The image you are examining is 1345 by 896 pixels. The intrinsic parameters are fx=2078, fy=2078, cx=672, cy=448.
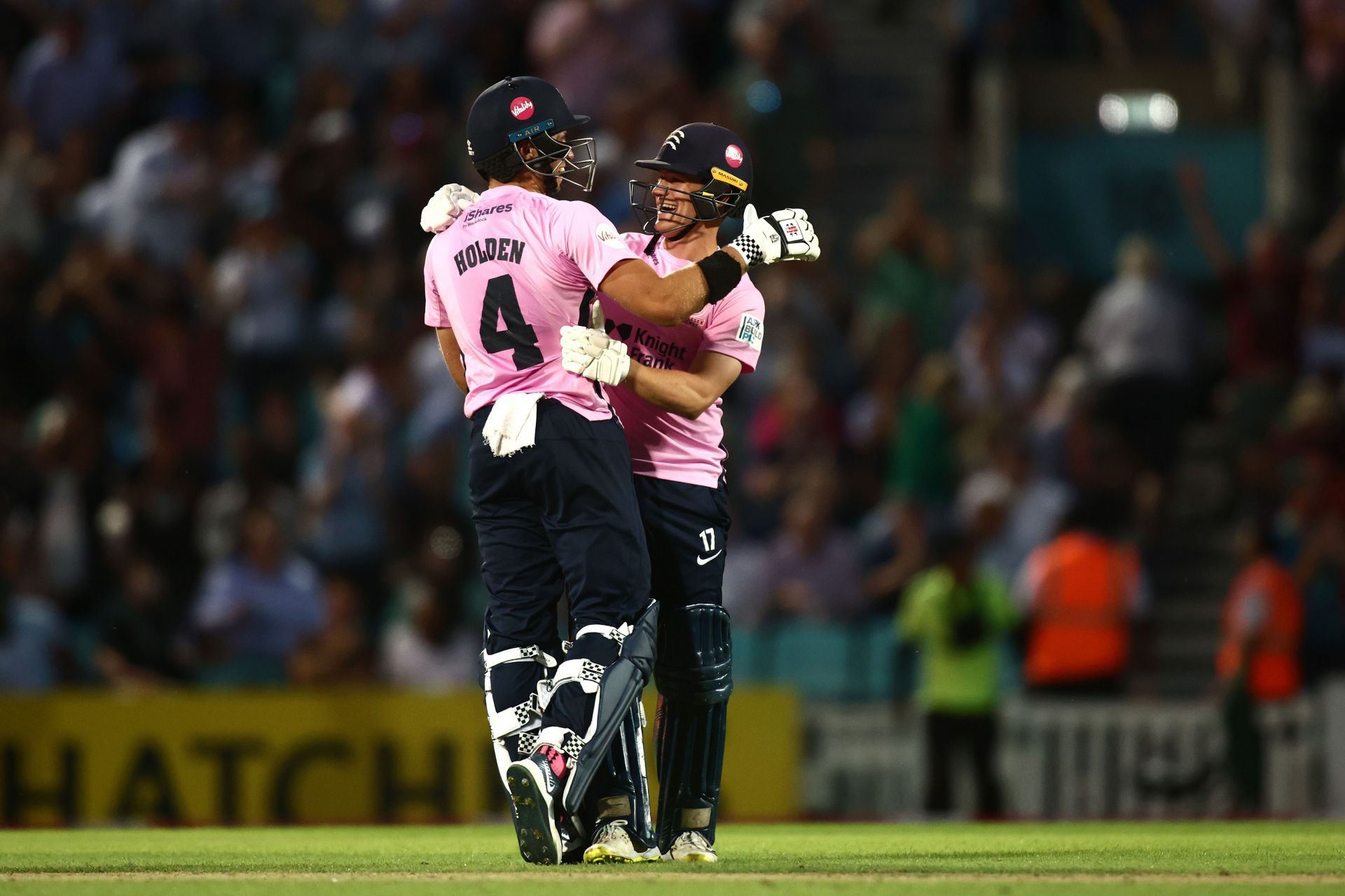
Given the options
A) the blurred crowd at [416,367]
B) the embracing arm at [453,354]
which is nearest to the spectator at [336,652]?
the blurred crowd at [416,367]

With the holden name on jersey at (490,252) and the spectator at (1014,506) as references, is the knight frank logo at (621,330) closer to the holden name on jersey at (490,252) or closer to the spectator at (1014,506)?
the holden name on jersey at (490,252)

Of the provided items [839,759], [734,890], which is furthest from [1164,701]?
[734,890]

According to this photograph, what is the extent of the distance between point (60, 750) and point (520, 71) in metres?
6.92

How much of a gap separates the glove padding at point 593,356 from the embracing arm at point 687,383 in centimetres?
10

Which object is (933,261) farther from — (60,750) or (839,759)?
(60,750)

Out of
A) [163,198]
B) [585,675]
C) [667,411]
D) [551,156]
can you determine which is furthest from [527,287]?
[163,198]

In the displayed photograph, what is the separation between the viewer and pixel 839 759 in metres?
13.2

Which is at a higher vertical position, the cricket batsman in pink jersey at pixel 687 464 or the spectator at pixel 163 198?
the spectator at pixel 163 198

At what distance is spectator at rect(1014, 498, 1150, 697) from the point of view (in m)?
13.3

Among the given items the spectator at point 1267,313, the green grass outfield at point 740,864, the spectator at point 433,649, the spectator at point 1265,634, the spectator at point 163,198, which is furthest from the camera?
the spectator at point 163,198

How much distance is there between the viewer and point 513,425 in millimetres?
6895

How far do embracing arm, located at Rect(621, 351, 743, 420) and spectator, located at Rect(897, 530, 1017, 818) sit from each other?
5.85 metres

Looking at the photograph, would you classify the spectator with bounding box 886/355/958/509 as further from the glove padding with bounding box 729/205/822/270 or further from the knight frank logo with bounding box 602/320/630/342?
the glove padding with bounding box 729/205/822/270

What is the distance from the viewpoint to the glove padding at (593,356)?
270 inches
